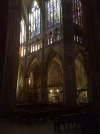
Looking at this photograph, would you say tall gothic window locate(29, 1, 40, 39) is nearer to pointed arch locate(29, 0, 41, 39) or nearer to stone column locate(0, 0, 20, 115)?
pointed arch locate(29, 0, 41, 39)

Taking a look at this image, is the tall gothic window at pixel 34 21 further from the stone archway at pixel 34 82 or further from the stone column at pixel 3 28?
the stone column at pixel 3 28

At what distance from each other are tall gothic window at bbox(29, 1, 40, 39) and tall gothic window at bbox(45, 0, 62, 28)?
2784mm

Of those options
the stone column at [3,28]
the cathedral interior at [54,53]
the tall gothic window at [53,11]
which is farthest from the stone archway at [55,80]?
the stone column at [3,28]

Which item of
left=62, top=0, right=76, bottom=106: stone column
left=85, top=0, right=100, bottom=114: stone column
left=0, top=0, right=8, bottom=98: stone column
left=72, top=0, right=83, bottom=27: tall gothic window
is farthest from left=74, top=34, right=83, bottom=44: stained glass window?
left=0, top=0, right=8, bottom=98: stone column

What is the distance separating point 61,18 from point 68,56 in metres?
7.71

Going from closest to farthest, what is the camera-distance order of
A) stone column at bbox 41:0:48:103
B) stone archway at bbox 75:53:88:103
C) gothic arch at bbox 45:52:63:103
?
stone column at bbox 41:0:48:103
gothic arch at bbox 45:52:63:103
stone archway at bbox 75:53:88:103

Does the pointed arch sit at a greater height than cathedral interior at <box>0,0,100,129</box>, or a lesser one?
greater

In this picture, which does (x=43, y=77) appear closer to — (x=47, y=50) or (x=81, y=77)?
(x=47, y=50)

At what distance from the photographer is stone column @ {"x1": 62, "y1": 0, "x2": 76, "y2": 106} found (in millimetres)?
22812

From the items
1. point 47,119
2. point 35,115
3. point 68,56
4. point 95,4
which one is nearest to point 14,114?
point 35,115

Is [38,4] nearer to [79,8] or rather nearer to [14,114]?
[79,8]

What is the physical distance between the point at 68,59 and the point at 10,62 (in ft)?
48.2

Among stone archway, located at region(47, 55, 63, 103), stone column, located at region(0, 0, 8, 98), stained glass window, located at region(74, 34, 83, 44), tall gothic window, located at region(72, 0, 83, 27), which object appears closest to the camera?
stone column, located at region(0, 0, 8, 98)

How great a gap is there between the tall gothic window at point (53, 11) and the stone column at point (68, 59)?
2550 millimetres
